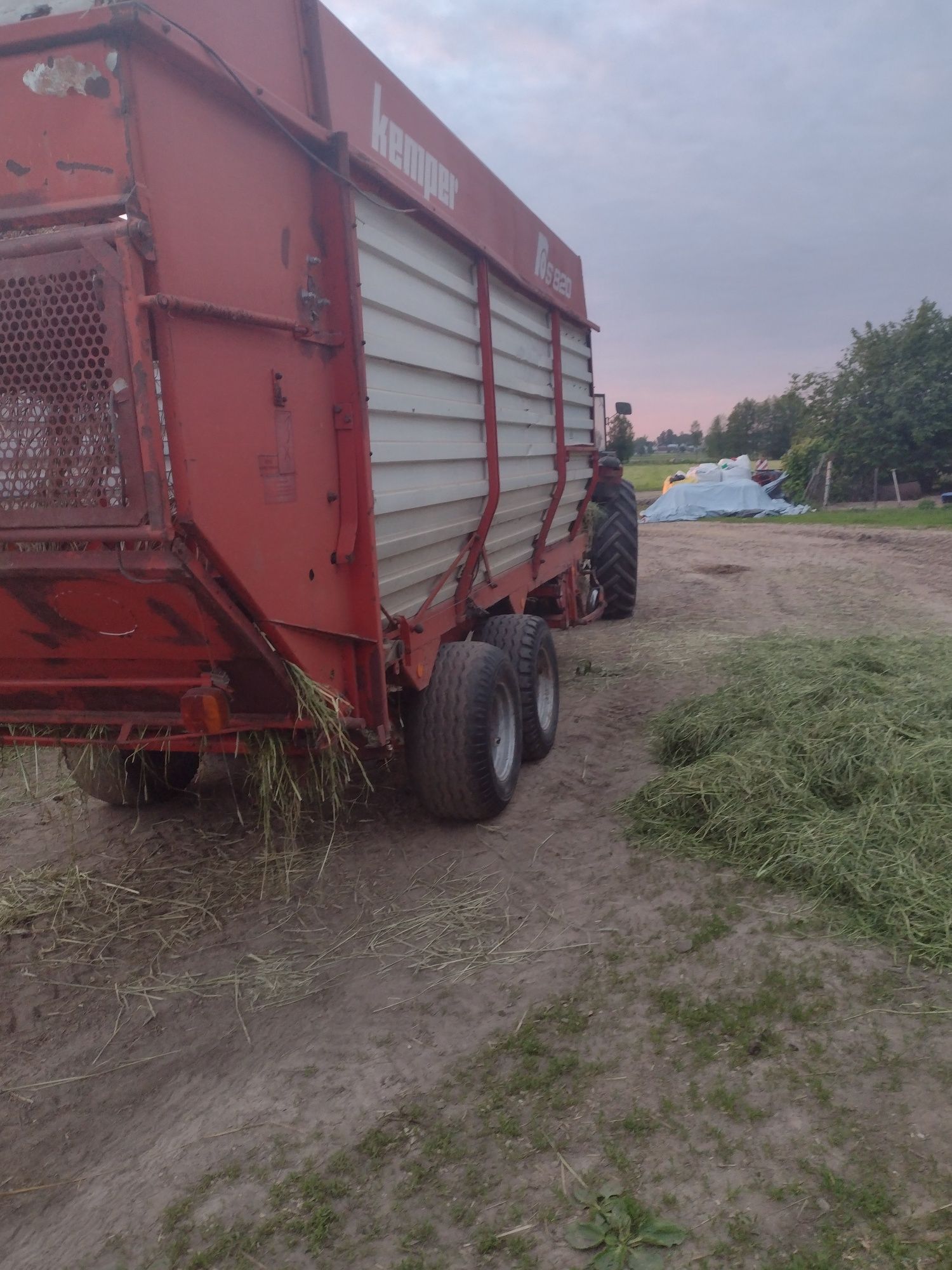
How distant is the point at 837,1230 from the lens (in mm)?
2129

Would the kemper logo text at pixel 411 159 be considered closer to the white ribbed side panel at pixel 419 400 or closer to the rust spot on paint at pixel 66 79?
the white ribbed side panel at pixel 419 400

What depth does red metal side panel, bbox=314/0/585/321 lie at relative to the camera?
348cm

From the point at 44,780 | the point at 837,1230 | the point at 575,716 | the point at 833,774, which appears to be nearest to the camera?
the point at 837,1230

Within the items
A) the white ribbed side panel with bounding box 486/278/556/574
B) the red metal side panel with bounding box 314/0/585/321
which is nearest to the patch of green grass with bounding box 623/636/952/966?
the white ribbed side panel with bounding box 486/278/556/574

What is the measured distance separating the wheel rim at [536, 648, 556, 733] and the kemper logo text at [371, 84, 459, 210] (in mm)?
2457

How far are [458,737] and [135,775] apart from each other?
1812 mm

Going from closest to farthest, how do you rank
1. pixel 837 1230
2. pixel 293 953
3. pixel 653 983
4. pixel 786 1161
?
pixel 837 1230 < pixel 786 1161 < pixel 653 983 < pixel 293 953

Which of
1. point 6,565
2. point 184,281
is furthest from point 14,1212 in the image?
point 184,281

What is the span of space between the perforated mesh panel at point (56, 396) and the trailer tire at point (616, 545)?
6965mm

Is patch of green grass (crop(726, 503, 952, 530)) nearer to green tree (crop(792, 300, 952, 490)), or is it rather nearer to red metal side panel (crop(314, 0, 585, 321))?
green tree (crop(792, 300, 952, 490))

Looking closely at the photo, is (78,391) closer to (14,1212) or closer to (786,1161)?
(14,1212)

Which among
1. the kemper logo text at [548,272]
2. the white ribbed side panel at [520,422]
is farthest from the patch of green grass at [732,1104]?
the kemper logo text at [548,272]

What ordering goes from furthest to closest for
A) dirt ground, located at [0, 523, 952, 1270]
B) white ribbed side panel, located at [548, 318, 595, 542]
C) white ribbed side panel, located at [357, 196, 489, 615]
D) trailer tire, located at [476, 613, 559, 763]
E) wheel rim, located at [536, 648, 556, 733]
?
white ribbed side panel, located at [548, 318, 595, 542], wheel rim, located at [536, 648, 556, 733], trailer tire, located at [476, 613, 559, 763], white ribbed side panel, located at [357, 196, 489, 615], dirt ground, located at [0, 523, 952, 1270]

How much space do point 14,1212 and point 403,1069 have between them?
3.50ft
